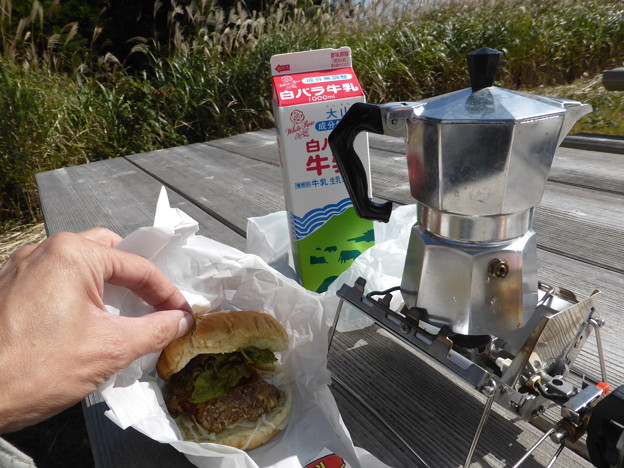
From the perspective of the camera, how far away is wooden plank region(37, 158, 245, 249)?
1.50 meters

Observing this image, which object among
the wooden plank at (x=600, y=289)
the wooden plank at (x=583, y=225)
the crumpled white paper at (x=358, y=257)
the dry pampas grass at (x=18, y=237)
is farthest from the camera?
the dry pampas grass at (x=18, y=237)

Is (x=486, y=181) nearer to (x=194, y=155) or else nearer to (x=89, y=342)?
(x=89, y=342)

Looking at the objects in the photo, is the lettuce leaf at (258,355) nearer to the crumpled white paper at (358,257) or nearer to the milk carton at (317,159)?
the crumpled white paper at (358,257)

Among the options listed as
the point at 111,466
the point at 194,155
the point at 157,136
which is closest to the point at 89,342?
the point at 111,466

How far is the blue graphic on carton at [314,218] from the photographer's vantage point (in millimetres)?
1023

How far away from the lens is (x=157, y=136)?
4078 millimetres

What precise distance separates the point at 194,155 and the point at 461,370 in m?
2.07

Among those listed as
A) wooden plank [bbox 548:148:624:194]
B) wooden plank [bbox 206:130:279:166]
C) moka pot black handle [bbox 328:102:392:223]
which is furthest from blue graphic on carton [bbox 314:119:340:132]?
wooden plank [bbox 206:130:279:166]

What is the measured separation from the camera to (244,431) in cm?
73

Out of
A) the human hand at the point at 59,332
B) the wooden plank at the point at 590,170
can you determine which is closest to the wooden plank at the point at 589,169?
the wooden plank at the point at 590,170

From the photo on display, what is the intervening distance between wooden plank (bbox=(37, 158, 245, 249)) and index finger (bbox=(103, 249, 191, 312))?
20.4 inches

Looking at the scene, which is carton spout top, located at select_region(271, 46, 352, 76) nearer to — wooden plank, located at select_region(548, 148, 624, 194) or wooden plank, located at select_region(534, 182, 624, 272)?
wooden plank, located at select_region(534, 182, 624, 272)

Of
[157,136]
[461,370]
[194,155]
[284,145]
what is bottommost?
[157,136]

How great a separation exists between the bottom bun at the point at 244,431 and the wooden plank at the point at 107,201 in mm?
591
